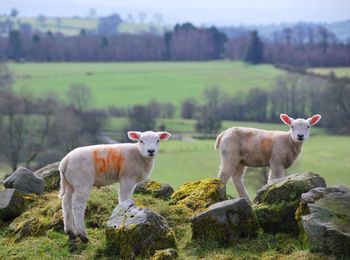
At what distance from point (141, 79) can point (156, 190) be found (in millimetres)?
119330

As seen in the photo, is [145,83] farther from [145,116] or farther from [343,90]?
[343,90]

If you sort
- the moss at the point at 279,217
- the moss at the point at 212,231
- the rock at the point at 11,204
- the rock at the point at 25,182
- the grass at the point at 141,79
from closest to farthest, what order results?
the moss at the point at 212,231 → the moss at the point at 279,217 → the rock at the point at 11,204 → the rock at the point at 25,182 → the grass at the point at 141,79

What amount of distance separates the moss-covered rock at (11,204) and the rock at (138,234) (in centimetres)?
415

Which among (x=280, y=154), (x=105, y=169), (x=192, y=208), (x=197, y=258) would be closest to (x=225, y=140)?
(x=280, y=154)

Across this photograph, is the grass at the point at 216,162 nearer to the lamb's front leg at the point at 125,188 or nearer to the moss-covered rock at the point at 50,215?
the moss-covered rock at the point at 50,215

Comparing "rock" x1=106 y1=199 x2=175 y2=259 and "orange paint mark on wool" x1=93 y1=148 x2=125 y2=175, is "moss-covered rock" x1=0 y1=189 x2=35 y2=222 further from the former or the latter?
"rock" x1=106 y1=199 x2=175 y2=259

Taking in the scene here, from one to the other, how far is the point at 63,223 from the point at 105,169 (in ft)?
5.90

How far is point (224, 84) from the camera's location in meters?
124

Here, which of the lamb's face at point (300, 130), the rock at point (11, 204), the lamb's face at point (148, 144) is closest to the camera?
the lamb's face at point (148, 144)

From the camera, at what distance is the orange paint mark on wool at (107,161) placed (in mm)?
12766

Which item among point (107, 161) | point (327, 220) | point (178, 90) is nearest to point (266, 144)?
point (107, 161)

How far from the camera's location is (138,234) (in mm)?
11219

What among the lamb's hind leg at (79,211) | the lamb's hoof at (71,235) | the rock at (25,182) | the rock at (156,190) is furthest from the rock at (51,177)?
the lamb's hind leg at (79,211)

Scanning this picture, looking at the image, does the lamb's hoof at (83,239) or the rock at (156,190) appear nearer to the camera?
the lamb's hoof at (83,239)
